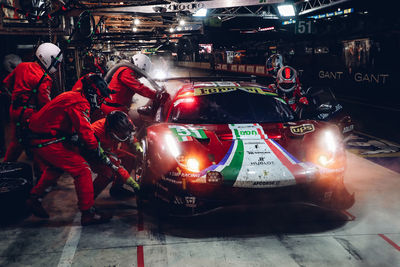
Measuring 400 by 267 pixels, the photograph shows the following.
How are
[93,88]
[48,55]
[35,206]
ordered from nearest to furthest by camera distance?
[93,88] < [35,206] < [48,55]

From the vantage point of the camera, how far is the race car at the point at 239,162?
12.0 feet

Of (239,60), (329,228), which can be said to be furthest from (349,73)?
(239,60)

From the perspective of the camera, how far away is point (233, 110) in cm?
493

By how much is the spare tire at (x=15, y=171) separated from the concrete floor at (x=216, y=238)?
502mm

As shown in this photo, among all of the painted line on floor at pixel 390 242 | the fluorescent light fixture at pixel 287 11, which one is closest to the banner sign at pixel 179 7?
the painted line on floor at pixel 390 242

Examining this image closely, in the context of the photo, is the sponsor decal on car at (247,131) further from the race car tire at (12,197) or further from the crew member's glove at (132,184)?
the race car tire at (12,197)

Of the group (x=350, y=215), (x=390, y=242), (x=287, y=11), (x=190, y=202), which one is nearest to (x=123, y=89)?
(x=190, y=202)

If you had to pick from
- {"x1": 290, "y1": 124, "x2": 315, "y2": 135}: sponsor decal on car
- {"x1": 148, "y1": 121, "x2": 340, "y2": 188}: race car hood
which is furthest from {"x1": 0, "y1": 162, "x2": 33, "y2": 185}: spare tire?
{"x1": 290, "y1": 124, "x2": 315, "y2": 135}: sponsor decal on car

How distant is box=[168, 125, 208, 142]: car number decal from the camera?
4.10 metres

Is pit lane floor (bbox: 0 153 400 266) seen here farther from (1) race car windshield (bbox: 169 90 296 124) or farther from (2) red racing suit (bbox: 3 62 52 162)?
(2) red racing suit (bbox: 3 62 52 162)

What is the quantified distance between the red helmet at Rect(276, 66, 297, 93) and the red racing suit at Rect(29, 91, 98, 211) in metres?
3.98

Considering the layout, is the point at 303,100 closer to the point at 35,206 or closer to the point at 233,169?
the point at 233,169

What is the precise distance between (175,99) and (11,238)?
258 cm

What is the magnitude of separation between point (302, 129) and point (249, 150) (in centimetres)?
84
